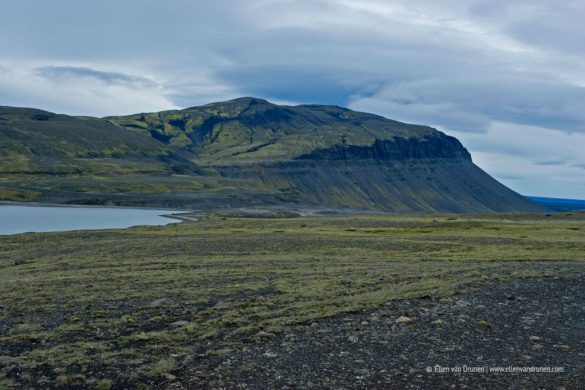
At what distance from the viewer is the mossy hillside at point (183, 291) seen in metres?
14.7

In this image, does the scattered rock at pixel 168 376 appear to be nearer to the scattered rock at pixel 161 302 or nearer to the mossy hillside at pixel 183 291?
the mossy hillside at pixel 183 291

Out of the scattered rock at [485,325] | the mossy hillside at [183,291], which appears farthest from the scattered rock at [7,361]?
the scattered rock at [485,325]

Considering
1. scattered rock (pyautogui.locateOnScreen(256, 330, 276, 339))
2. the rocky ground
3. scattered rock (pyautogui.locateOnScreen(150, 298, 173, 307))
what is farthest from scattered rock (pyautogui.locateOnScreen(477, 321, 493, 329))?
scattered rock (pyautogui.locateOnScreen(150, 298, 173, 307))

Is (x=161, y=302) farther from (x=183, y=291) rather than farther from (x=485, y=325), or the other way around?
(x=485, y=325)

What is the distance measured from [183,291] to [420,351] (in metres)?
12.0

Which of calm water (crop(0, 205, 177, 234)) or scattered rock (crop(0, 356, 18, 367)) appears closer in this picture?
scattered rock (crop(0, 356, 18, 367))

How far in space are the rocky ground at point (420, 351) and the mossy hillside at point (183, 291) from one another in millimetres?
1112

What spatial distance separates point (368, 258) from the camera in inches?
1574

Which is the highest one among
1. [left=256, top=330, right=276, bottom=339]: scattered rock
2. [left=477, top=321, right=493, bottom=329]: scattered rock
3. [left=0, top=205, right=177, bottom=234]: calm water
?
[left=477, top=321, right=493, bottom=329]: scattered rock

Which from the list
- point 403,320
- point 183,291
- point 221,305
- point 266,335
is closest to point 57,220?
point 183,291

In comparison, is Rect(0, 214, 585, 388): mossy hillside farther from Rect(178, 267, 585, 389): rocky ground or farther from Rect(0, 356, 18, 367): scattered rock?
Rect(178, 267, 585, 389): rocky ground

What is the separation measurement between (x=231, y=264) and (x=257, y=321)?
17115mm

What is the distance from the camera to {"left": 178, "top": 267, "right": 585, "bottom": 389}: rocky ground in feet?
41.4

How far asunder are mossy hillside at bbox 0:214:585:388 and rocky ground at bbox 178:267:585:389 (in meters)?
1.11
